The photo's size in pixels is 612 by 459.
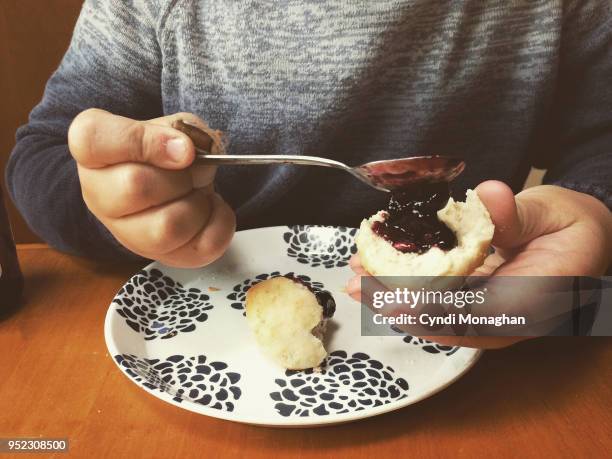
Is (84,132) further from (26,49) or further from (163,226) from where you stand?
(26,49)

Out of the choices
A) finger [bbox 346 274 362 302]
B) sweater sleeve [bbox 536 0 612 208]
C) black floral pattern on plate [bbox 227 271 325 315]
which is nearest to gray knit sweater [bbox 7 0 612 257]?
sweater sleeve [bbox 536 0 612 208]

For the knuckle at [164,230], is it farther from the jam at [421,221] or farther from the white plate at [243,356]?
the jam at [421,221]

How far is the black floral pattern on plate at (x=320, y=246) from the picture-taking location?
1121mm

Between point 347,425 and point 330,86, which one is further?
point 330,86

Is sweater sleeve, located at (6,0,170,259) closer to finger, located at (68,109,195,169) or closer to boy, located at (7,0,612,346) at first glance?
boy, located at (7,0,612,346)

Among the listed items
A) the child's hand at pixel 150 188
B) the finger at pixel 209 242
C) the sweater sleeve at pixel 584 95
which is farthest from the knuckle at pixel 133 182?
the sweater sleeve at pixel 584 95

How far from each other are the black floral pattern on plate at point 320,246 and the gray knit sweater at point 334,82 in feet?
0.38

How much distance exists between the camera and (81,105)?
110cm

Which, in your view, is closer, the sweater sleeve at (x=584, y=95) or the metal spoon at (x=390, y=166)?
the metal spoon at (x=390, y=166)

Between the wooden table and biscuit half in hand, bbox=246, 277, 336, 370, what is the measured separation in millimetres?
129

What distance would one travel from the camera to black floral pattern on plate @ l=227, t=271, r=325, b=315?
990mm

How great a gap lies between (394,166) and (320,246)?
0.44 m

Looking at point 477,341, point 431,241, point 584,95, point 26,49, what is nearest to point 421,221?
point 431,241

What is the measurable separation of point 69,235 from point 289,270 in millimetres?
416
